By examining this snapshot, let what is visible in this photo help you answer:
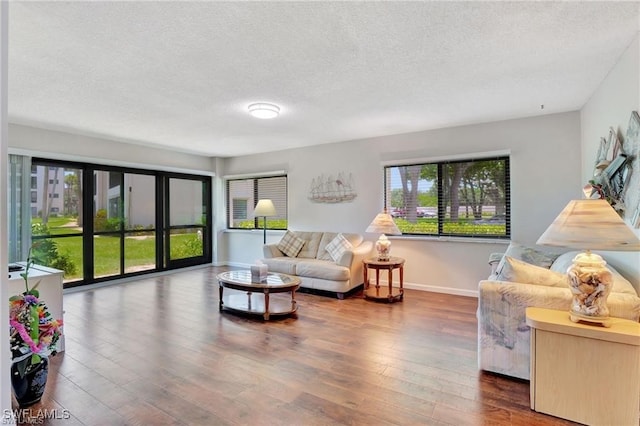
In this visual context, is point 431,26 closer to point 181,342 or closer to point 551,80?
point 551,80

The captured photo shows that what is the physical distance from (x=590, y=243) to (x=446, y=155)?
308 centimetres

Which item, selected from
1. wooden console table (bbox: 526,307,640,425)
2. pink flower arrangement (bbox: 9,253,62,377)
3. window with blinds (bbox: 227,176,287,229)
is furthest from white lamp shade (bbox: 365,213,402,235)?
pink flower arrangement (bbox: 9,253,62,377)

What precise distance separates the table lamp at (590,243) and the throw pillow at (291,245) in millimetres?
3828

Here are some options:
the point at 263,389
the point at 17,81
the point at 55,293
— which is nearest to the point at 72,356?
the point at 55,293

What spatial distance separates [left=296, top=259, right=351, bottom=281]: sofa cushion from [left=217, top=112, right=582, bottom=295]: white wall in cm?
107

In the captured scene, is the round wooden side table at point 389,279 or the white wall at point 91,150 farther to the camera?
the white wall at point 91,150

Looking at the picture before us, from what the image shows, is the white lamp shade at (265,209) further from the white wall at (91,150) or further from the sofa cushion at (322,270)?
the white wall at (91,150)

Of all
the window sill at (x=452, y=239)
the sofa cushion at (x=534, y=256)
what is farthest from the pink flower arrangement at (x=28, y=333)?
the window sill at (x=452, y=239)

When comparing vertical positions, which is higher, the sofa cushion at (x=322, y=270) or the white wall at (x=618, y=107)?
the white wall at (x=618, y=107)

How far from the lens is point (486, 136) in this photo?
14.6 feet

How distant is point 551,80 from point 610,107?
21.0 inches

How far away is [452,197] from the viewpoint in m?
4.68

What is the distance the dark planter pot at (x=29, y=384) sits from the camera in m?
1.97
